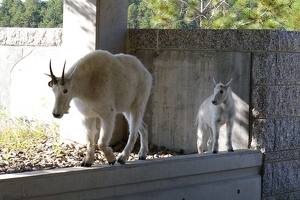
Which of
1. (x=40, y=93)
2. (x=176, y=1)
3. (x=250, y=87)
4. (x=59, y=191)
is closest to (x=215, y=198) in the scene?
(x=250, y=87)

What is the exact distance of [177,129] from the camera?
32.4ft

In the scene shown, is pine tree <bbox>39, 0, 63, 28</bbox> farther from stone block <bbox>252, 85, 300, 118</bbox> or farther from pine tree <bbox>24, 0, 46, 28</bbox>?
stone block <bbox>252, 85, 300, 118</bbox>

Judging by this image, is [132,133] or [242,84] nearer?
[132,133]

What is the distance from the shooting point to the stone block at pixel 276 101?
895 cm

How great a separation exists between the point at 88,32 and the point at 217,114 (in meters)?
2.67

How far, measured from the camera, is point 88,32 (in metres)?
10.1

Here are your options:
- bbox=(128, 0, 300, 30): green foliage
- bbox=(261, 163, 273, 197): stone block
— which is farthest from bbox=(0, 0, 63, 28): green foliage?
bbox=(261, 163, 273, 197): stone block

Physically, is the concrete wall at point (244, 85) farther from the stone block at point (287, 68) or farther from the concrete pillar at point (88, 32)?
the concrete pillar at point (88, 32)

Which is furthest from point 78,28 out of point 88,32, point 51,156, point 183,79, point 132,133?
point 132,133

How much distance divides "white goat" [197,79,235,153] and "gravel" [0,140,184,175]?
0.99m

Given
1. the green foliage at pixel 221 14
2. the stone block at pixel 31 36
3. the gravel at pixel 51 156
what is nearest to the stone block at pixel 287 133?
the gravel at pixel 51 156

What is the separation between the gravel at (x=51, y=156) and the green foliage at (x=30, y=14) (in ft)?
20.0

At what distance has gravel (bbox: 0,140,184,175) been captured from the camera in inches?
331

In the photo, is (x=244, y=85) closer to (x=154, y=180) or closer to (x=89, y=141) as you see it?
(x=154, y=180)
